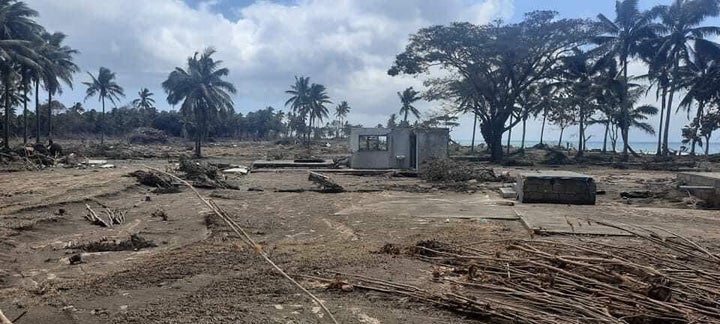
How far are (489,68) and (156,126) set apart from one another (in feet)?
167

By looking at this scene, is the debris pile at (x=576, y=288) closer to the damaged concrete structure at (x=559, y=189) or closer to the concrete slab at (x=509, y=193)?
the damaged concrete structure at (x=559, y=189)

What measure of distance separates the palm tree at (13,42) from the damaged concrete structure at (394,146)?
60.0ft

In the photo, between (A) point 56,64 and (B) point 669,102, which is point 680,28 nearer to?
(B) point 669,102

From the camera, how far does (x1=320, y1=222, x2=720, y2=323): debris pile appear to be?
13.8 feet

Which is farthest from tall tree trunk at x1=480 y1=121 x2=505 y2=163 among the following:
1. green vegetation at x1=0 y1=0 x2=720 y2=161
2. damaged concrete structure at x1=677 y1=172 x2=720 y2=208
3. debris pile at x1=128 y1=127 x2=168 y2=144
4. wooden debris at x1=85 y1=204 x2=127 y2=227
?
debris pile at x1=128 y1=127 x2=168 y2=144

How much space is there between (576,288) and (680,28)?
135 ft

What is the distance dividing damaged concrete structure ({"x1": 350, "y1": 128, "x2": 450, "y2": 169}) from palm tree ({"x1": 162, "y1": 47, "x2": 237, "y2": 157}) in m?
16.9

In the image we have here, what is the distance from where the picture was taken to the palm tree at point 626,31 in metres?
39.4

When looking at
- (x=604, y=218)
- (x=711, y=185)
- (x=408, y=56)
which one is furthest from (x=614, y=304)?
(x=408, y=56)

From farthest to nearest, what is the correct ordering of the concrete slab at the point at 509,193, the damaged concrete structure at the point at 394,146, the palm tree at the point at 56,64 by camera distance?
the palm tree at the point at 56,64, the damaged concrete structure at the point at 394,146, the concrete slab at the point at 509,193

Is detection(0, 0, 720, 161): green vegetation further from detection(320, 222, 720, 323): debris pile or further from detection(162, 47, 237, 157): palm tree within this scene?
detection(320, 222, 720, 323): debris pile

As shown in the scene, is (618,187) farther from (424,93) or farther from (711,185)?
(424,93)

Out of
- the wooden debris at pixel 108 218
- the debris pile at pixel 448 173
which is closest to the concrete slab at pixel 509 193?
the debris pile at pixel 448 173

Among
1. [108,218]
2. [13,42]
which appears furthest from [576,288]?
[13,42]
